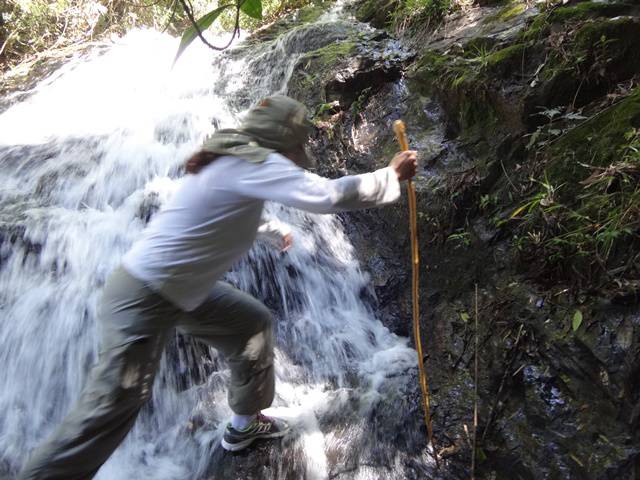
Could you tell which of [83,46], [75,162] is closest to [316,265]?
[75,162]

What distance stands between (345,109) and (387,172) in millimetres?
3653

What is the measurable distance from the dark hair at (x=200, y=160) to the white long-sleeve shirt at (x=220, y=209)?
0.09 ft

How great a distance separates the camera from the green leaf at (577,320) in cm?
282

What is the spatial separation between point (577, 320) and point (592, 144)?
1331mm

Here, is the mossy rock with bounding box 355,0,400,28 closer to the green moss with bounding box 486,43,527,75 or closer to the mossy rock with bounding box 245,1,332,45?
the mossy rock with bounding box 245,1,332,45

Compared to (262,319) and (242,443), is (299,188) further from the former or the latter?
(242,443)

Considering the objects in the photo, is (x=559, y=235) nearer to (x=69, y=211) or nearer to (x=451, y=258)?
(x=451, y=258)

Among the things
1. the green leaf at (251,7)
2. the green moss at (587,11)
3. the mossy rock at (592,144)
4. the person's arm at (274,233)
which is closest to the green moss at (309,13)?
the green moss at (587,11)

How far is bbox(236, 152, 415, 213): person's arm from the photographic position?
2.10 meters

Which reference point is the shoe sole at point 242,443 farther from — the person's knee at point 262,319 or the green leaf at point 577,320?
the green leaf at point 577,320

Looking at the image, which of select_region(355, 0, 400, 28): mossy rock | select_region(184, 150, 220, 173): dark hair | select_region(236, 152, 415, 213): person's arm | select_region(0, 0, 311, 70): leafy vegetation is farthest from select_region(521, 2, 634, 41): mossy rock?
select_region(0, 0, 311, 70): leafy vegetation

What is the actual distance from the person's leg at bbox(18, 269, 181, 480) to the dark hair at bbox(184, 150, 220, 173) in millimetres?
630

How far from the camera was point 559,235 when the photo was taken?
3162mm

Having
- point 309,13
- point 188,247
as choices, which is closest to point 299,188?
point 188,247
